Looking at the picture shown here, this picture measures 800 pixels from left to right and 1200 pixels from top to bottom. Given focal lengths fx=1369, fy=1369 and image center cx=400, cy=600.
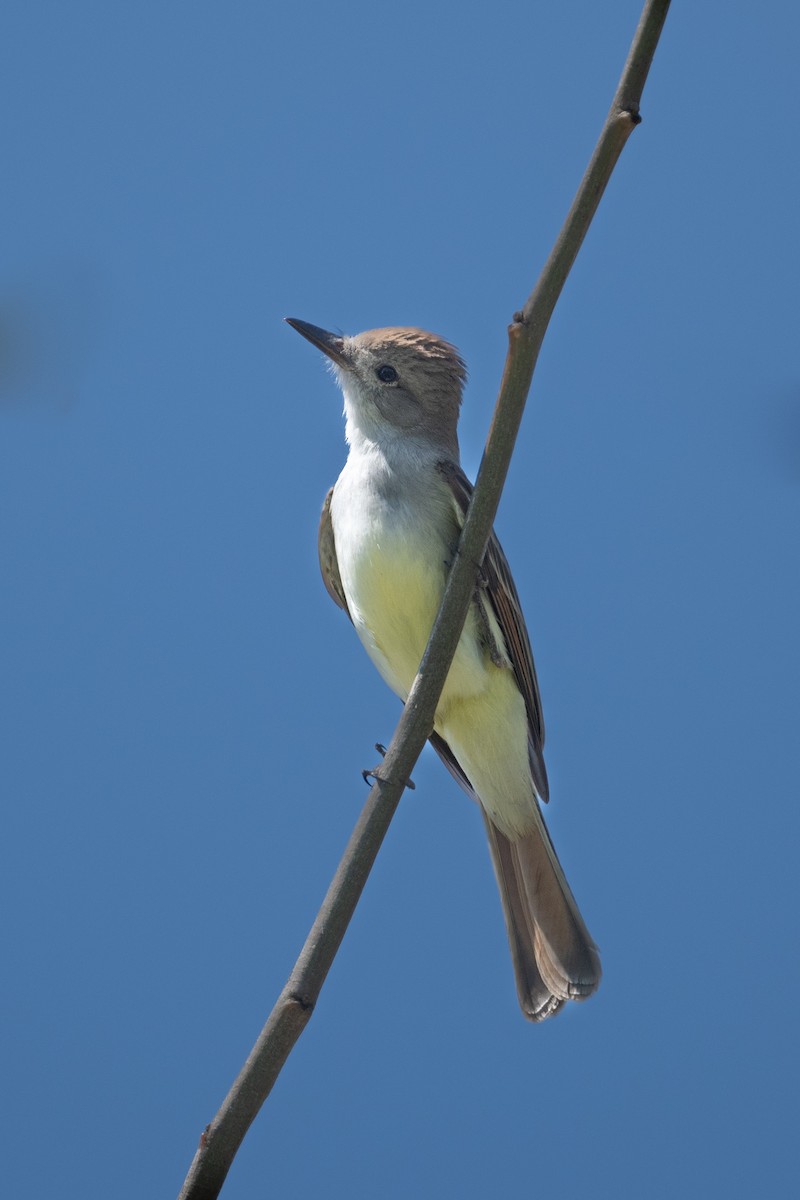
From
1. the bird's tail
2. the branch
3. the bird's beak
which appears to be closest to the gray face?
the bird's beak

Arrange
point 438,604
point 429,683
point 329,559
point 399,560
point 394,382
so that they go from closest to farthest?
point 429,683 < point 438,604 < point 399,560 < point 394,382 < point 329,559

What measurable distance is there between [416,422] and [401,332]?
344 mm

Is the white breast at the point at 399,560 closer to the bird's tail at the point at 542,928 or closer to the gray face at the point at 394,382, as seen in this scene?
the gray face at the point at 394,382

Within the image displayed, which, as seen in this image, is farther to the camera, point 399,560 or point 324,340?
point 324,340

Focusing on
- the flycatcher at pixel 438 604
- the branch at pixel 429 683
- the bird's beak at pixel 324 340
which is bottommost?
the branch at pixel 429 683

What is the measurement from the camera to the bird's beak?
455 centimetres

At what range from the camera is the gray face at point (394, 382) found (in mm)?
4539

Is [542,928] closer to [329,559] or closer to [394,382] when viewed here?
[329,559]

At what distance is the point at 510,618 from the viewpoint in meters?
4.18

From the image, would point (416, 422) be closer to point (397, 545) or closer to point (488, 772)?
point (397, 545)

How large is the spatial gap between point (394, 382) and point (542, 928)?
1847 millimetres

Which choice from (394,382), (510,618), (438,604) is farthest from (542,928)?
(394,382)

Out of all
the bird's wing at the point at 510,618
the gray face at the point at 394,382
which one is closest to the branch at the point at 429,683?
the bird's wing at the point at 510,618

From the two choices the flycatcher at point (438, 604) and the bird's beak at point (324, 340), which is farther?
the bird's beak at point (324, 340)
